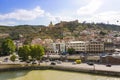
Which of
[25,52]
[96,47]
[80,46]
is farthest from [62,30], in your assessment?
[25,52]

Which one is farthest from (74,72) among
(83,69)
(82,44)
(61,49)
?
(61,49)

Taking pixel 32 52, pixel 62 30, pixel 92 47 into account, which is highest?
pixel 62 30

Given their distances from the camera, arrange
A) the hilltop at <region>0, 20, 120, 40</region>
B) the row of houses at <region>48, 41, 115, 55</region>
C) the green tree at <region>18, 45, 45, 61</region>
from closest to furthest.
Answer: the green tree at <region>18, 45, 45, 61</region>, the row of houses at <region>48, 41, 115, 55</region>, the hilltop at <region>0, 20, 120, 40</region>

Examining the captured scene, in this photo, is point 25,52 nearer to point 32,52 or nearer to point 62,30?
point 32,52

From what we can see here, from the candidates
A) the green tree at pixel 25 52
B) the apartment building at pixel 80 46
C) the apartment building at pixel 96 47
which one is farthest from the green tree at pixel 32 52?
the apartment building at pixel 80 46

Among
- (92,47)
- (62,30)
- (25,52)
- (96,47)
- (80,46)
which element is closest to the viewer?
(25,52)

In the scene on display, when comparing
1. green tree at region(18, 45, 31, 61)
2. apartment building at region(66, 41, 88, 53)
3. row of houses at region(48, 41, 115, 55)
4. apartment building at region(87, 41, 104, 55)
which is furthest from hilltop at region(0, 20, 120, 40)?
green tree at region(18, 45, 31, 61)

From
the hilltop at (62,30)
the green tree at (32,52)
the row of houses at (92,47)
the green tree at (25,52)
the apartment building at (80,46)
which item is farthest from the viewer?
the hilltop at (62,30)

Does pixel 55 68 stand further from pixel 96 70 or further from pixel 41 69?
pixel 96 70

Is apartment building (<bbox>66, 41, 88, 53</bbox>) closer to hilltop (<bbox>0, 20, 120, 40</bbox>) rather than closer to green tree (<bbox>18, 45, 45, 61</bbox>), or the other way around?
green tree (<bbox>18, 45, 45, 61</bbox>)

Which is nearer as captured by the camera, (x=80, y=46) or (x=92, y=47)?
(x=92, y=47)

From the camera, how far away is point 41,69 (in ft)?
120

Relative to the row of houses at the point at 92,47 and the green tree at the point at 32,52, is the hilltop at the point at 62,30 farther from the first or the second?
the green tree at the point at 32,52

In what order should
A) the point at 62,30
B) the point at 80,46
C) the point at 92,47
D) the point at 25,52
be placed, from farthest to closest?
the point at 62,30, the point at 80,46, the point at 92,47, the point at 25,52
